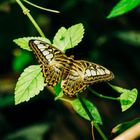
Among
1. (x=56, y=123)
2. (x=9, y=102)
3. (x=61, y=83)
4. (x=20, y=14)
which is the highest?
(x=20, y=14)

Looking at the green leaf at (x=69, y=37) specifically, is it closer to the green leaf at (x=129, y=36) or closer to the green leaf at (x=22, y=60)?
the green leaf at (x=22, y=60)

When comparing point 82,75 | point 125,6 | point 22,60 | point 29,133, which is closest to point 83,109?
point 82,75

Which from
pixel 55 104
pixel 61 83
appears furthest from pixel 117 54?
pixel 61 83

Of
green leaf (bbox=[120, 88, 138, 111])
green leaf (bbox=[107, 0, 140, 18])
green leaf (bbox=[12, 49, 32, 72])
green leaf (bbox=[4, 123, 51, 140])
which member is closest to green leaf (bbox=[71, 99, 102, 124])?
green leaf (bbox=[120, 88, 138, 111])

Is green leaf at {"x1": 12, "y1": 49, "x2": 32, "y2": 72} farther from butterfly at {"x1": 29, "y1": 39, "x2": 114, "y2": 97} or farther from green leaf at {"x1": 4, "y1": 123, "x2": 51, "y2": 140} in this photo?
butterfly at {"x1": 29, "y1": 39, "x2": 114, "y2": 97}

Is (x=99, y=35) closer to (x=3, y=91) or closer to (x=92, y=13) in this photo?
(x=92, y=13)

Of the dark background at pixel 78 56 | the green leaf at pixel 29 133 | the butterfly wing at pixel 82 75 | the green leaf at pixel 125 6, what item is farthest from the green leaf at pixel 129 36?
the butterfly wing at pixel 82 75
